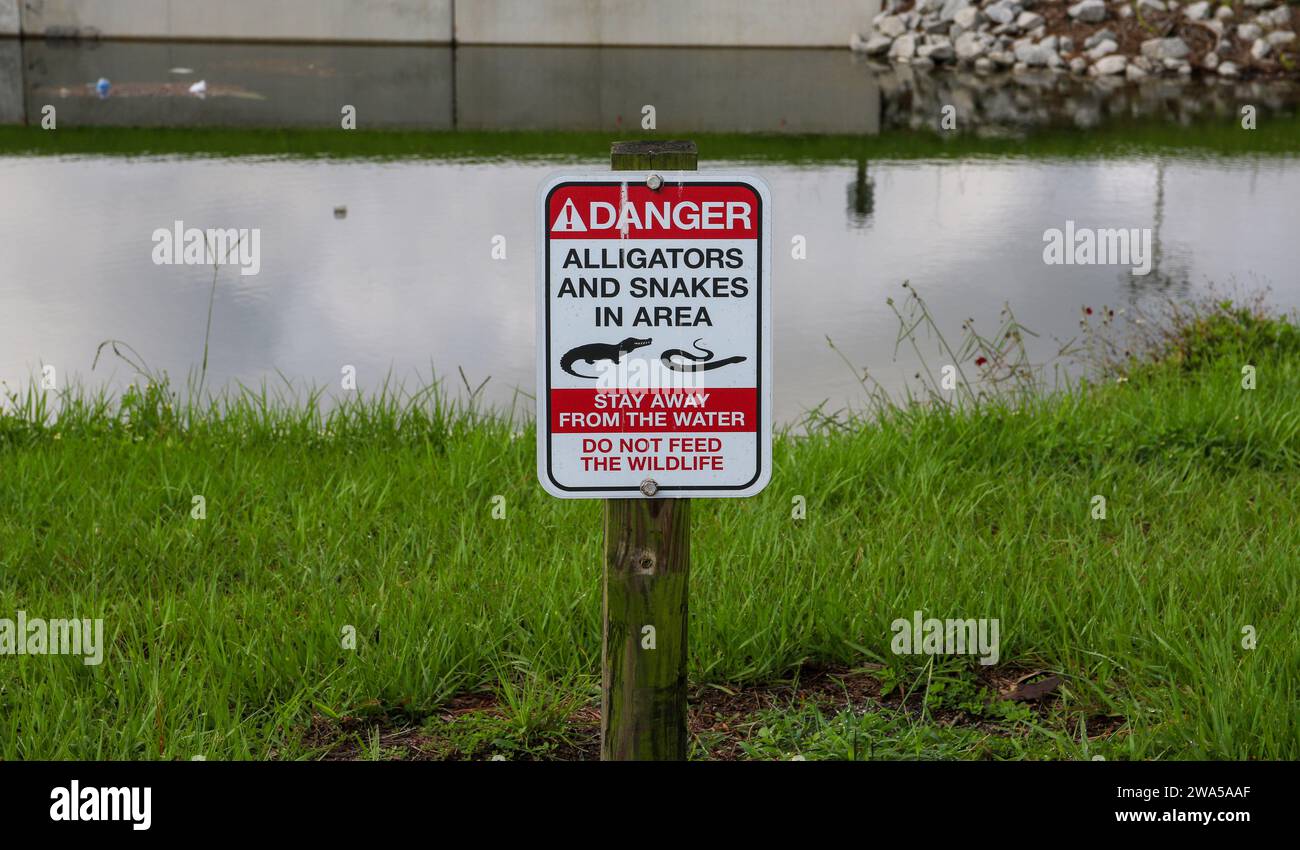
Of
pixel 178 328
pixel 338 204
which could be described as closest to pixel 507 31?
pixel 338 204

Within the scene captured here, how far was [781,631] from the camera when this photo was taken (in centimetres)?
333

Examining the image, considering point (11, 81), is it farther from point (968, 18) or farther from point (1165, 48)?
point (1165, 48)

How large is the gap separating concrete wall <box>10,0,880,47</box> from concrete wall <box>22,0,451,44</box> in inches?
0.7

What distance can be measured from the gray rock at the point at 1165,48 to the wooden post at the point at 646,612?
19.4m

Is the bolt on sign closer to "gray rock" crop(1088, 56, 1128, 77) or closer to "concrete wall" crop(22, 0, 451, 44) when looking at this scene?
"gray rock" crop(1088, 56, 1128, 77)

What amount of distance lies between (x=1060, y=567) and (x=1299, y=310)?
4.67 meters

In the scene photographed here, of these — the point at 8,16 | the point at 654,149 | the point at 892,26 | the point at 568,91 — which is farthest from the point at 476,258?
the point at 8,16

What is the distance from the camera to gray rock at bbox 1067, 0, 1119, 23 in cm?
2034

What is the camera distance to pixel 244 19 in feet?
80.3

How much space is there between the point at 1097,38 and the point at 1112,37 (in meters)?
0.23

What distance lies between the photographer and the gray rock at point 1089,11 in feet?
66.7

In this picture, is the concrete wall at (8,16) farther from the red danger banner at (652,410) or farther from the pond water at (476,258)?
the red danger banner at (652,410)
